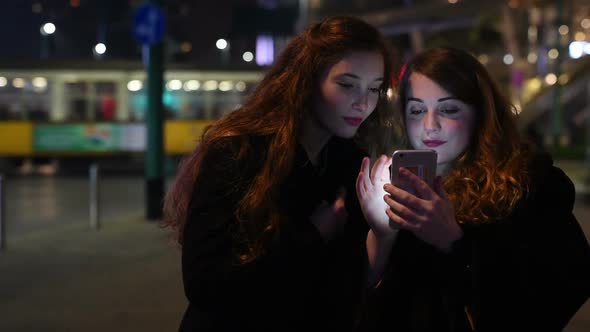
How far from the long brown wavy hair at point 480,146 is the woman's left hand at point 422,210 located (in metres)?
0.16

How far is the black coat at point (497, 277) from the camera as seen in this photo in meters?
1.72

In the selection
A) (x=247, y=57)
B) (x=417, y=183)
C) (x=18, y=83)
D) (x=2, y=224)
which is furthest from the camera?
(x=247, y=57)

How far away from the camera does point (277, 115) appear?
186 centimetres

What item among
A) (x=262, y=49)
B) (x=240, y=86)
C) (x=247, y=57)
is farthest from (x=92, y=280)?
(x=262, y=49)

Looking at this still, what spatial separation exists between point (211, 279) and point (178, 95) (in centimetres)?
2168

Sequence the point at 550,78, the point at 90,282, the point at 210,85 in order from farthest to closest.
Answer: the point at 550,78 → the point at 210,85 → the point at 90,282

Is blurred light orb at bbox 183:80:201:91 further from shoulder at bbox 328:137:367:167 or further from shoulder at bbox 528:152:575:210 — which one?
shoulder at bbox 528:152:575:210

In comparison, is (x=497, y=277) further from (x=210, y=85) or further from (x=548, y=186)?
→ (x=210, y=85)

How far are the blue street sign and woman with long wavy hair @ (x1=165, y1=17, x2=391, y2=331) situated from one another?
9.33m

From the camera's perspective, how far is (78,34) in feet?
62.3

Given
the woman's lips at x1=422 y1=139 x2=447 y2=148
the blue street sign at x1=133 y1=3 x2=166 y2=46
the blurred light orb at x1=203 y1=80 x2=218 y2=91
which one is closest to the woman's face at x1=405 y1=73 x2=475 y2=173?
the woman's lips at x1=422 y1=139 x2=447 y2=148

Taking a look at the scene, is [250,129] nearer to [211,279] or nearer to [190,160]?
[190,160]

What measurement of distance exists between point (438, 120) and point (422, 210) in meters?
0.37

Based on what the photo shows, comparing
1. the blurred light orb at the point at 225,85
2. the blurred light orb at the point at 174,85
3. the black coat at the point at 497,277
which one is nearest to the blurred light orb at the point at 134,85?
the blurred light orb at the point at 174,85
